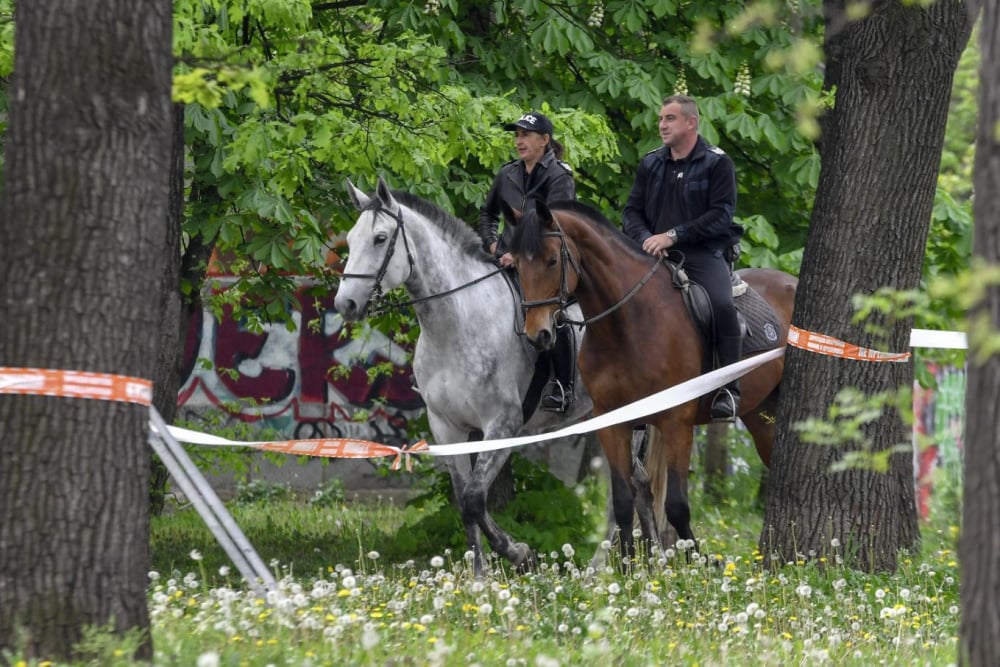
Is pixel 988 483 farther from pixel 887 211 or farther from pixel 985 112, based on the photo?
pixel 887 211

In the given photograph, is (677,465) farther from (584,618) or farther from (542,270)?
(584,618)

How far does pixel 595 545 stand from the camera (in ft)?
39.1

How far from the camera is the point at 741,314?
1055 cm

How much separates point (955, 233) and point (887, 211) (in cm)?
587

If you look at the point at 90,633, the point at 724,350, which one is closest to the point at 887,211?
the point at 724,350

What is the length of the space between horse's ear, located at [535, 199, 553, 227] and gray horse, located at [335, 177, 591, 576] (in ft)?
3.71

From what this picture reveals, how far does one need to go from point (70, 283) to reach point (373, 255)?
15.3 feet

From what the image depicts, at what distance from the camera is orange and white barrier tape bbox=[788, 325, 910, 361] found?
940 centimetres

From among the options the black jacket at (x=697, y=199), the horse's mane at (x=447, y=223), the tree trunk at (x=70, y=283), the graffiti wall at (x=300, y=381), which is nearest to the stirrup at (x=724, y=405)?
the black jacket at (x=697, y=199)

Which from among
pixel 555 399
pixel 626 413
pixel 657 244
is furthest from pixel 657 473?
pixel 657 244

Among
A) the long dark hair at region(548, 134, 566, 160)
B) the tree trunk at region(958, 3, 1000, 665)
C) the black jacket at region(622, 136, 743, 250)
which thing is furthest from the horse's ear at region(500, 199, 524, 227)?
the tree trunk at region(958, 3, 1000, 665)

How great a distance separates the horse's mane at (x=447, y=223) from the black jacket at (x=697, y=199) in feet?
3.54

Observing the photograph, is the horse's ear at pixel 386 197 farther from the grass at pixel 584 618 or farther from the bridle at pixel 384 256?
the grass at pixel 584 618

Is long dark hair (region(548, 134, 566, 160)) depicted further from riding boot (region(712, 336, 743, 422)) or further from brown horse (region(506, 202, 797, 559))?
riding boot (region(712, 336, 743, 422))
